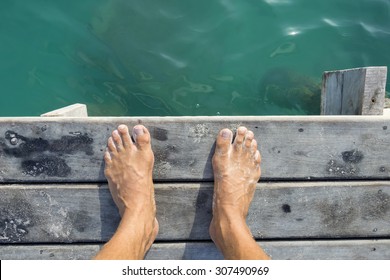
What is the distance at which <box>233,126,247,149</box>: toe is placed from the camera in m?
2.08

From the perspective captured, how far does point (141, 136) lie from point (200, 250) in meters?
0.89

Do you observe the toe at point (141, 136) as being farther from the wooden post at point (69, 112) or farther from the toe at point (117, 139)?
the wooden post at point (69, 112)

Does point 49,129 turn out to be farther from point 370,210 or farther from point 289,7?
point 289,7

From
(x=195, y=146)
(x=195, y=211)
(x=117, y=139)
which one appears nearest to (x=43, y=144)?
(x=117, y=139)

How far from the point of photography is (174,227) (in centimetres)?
221

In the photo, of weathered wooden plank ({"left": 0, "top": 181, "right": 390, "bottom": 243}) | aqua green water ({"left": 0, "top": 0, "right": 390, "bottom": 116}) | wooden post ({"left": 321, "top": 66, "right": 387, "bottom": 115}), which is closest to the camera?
wooden post ({"left": 321, "top": 66, "right": 387, "bottom": 115})

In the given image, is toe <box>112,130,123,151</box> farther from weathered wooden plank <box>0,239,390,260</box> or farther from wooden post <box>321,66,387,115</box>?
wooden post <box>321,66,387,115</box>

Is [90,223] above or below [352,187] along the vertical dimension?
below

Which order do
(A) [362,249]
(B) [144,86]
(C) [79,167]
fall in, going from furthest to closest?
(B) [144,86] < (A) [362,249] < (C) [79,167]

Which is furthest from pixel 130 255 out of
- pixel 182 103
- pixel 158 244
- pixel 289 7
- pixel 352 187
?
pixel 289 7

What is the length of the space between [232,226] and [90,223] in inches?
37.7

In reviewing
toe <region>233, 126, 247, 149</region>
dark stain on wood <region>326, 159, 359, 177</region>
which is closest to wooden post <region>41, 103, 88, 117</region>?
toe <region>233, 126, 247, 149</region>

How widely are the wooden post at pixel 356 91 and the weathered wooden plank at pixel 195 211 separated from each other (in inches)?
19.9

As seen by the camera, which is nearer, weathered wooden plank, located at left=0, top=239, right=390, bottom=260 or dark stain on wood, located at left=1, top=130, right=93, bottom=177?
dark stain on wood, located at left=1, top=130, right=93, bottom=177
